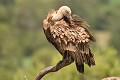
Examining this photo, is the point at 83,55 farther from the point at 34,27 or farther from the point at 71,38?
the point at 34,27

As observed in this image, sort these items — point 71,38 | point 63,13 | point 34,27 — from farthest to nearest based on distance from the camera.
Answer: point 34,27 → point 63,13 → point 71,38

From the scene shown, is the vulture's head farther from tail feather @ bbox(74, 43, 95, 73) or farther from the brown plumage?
tail feather @ bbox(74, 43, 95, 73)

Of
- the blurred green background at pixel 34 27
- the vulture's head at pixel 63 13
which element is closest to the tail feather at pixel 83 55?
the vulture's head at pixel 63 13

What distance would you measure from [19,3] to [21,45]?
610 inches

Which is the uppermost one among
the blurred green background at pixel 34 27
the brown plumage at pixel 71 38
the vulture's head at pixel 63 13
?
the blurred green background at pixel 34 27

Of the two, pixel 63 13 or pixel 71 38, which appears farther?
pixel 63 13

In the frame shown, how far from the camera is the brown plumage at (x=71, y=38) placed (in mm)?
7801

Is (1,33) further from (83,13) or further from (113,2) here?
(113,2)

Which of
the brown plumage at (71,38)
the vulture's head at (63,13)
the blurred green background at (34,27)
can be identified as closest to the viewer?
the brown plumage at (71,38)

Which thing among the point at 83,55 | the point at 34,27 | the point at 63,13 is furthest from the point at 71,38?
the point at 34,27

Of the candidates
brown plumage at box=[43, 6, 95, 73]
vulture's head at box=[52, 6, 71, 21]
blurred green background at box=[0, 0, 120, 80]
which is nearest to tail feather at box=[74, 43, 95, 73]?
brown plumage at box=[43, 6, 95, 73]

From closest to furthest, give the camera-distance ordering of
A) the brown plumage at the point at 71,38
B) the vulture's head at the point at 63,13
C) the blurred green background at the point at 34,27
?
the brown plumage at the point at 71,38, the vulture's head at the point at 63,13, the blurred green background at the point at 34,27

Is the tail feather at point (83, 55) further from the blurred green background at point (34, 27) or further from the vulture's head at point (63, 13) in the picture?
the blurred green background at point (34, 27)

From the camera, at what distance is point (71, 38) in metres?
7.81
